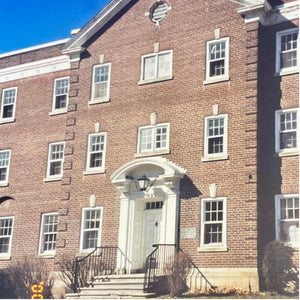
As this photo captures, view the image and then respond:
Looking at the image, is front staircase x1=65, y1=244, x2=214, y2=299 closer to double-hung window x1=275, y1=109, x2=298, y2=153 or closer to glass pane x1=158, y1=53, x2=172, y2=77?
double-hung window x1=275, y1=109, x2=298, y2=153

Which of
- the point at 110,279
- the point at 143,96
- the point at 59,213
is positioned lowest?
the point at 110,279

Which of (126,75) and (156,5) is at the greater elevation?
(156,5)

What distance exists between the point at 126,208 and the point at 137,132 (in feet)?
9.92

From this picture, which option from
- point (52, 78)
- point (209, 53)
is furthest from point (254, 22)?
point (52, 78)

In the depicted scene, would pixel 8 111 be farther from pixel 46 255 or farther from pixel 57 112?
pixel 46 255

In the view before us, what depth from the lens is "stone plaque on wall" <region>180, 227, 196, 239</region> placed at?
21.0 m

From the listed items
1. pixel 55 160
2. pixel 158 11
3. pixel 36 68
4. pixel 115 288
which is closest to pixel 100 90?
pixel 55 160

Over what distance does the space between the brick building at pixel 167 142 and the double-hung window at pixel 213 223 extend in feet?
0.15

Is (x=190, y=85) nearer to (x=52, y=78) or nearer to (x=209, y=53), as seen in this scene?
(x=209, y=53)

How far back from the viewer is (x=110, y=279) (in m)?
20.8

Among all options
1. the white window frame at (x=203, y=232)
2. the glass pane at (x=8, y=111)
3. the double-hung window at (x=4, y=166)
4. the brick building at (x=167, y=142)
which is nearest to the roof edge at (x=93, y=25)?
the brick building at (x=167, y=142)

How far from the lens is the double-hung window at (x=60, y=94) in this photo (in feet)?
88.7

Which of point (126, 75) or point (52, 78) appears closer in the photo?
point (126, 75)

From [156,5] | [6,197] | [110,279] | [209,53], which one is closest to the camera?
[110,279]
